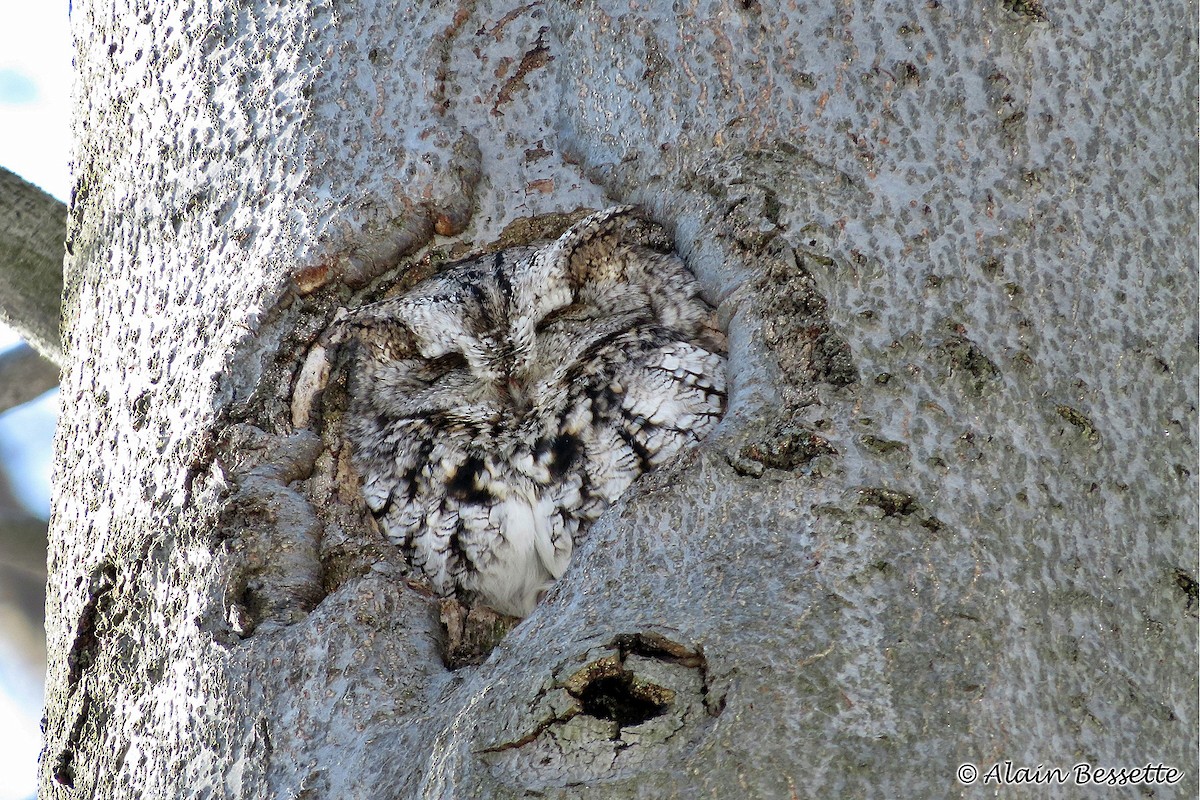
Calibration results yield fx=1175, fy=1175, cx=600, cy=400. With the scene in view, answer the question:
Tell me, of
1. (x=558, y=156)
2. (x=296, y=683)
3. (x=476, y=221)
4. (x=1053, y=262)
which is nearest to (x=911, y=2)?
(x=1053, y=262)

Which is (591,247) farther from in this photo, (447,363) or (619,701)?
(619,701)

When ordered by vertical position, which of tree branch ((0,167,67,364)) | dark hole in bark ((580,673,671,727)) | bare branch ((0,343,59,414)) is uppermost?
bare branch ((0,343,59,414))

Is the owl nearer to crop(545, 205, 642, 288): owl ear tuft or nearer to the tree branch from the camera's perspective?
crop(545, 205, 642, 288): owl ear tuft

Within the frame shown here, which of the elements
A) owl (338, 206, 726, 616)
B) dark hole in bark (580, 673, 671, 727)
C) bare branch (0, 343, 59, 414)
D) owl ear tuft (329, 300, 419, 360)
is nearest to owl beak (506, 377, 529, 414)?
owl (338, 206, 726, 616)

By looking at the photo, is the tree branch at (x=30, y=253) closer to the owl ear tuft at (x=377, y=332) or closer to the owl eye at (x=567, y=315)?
the owl ear tuft at (x=377, y=332)

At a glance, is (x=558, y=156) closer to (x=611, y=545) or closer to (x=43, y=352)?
(x=611, y=545)
